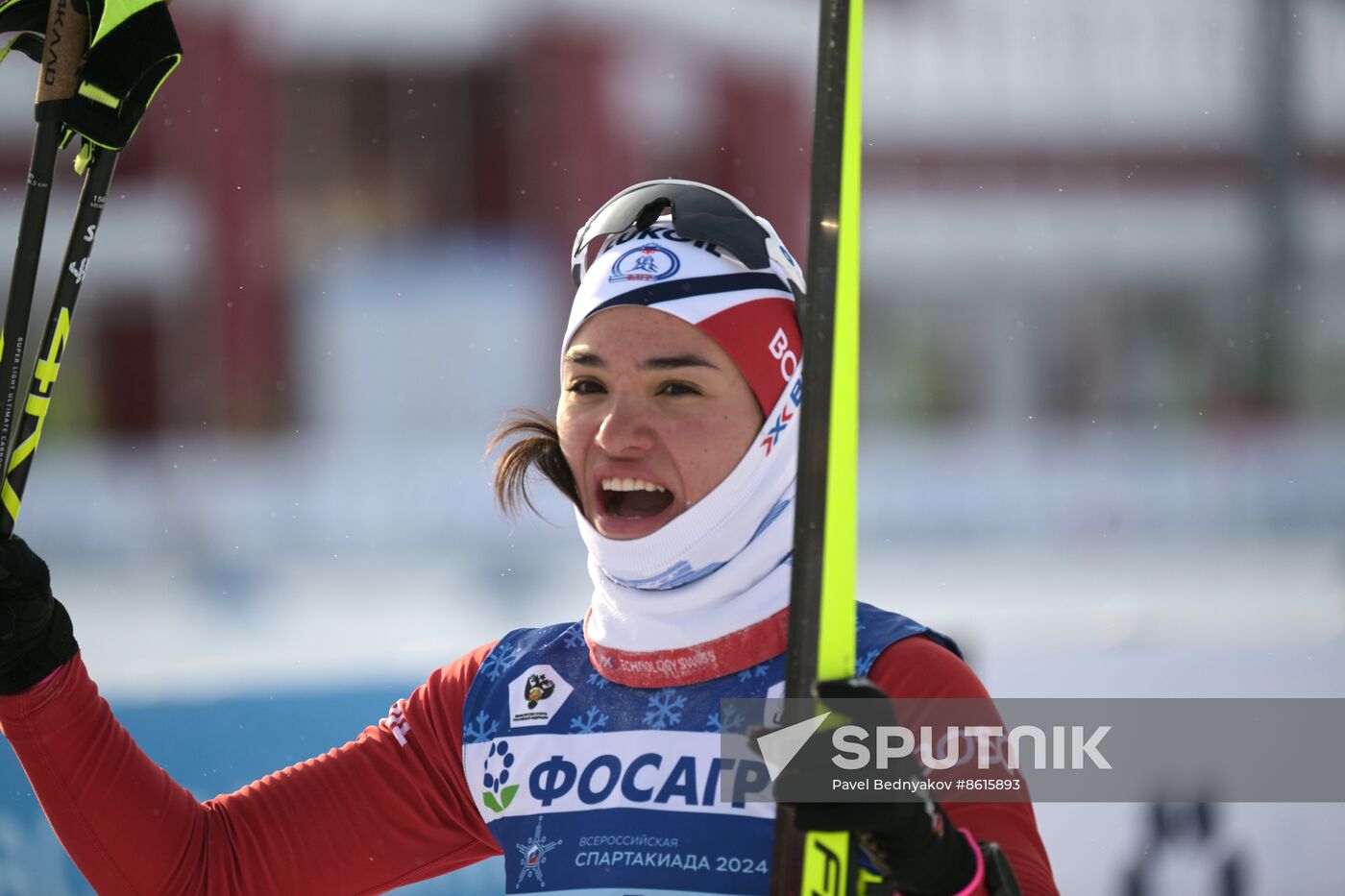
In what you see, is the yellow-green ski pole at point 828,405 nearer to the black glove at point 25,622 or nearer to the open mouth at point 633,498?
the open mouth at point 633,498

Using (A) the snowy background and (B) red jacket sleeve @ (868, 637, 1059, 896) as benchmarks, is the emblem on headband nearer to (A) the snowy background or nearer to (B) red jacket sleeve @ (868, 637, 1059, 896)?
(B) red jacket sleeve @ (868, 637, 1059, 896)

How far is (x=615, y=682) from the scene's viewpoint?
2.19 meters

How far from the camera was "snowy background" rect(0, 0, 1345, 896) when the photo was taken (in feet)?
28.7

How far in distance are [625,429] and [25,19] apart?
983 millimetres

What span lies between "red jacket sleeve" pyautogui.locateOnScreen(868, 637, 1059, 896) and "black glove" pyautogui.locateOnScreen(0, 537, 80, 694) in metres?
1.02

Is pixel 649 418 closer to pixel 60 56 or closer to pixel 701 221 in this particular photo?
pixel 701 221

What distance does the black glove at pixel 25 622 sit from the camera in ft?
6.57

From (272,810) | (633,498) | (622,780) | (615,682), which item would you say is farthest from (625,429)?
(272,810)

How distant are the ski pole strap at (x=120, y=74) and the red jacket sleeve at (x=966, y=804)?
1194 millimetres

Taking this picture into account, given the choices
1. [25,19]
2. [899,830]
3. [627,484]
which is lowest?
[899,830]

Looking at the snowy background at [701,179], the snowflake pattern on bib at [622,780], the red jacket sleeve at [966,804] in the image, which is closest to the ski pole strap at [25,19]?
Answer: the snowflake pattern on bib at [622,780]

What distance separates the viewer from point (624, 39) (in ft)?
34.1

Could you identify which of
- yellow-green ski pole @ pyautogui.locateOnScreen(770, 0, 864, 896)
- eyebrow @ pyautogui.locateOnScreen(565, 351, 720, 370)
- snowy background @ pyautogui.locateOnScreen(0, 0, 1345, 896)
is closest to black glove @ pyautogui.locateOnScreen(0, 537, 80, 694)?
eyebrow @ pyautogui.locateOnScreen(565, 351, 720, 370)

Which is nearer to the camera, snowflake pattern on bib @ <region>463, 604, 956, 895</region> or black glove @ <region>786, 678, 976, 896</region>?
black glove @ <region>786, 678, 976, 896</region>
